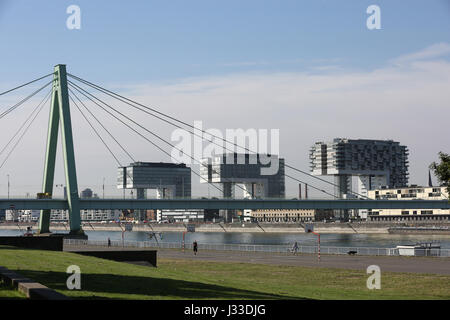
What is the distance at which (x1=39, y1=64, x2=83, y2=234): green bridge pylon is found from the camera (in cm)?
8700

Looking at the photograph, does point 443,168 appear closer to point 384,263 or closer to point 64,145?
point 384,263

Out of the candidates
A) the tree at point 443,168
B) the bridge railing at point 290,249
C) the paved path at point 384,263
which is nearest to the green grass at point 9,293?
the tree at point 443,168

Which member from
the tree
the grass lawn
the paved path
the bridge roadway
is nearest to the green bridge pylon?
the bridge roadway

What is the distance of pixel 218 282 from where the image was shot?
27.4 m

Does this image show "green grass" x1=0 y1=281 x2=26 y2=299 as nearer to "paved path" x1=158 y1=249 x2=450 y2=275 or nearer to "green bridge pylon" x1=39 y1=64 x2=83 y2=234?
"paved path" x1=158 y1=249 x2=450 y2=275

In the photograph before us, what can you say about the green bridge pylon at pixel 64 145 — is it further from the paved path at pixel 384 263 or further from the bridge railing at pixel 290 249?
the paved path at pixel 384 263

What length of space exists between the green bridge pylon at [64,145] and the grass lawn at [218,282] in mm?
43115

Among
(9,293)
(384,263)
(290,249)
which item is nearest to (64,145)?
(290,249)

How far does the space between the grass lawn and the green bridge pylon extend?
141 ft

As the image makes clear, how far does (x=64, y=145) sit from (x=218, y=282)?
6281cm

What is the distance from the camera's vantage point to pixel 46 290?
52.5 ft

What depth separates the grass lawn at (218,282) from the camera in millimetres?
20688

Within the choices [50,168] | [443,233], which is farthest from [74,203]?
[443,233]
